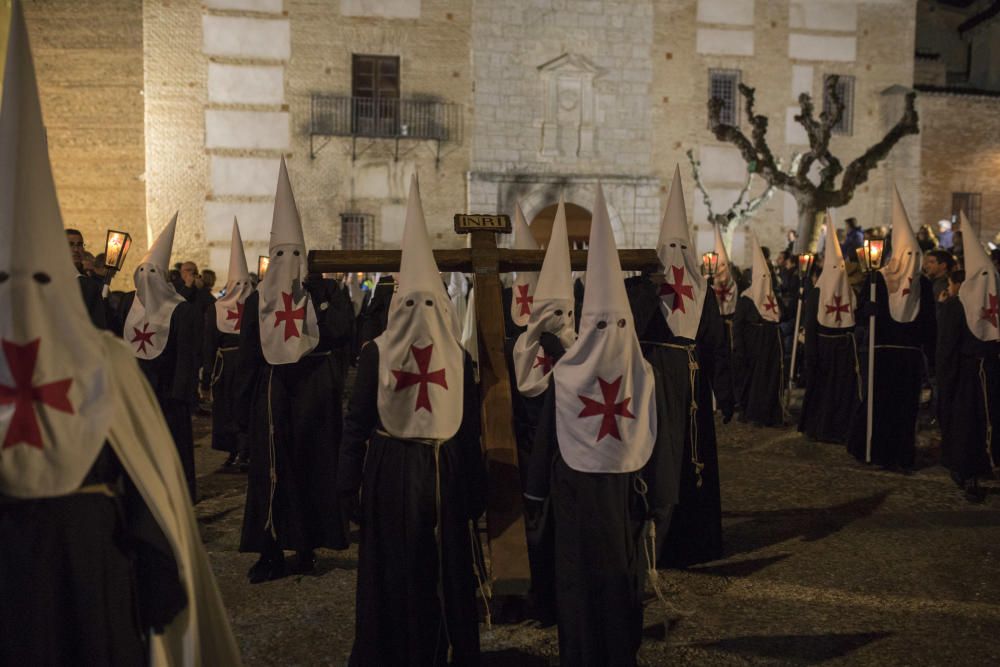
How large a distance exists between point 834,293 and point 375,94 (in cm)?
1883

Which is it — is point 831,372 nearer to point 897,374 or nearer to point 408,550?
point 897,374

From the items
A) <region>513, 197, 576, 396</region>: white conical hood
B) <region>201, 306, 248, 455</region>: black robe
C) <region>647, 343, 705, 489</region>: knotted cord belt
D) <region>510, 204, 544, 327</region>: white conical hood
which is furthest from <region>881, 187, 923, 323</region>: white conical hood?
<region>201, 306, 248, 455</region>: black robe

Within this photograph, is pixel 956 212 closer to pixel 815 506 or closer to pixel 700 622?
pixel 815 506

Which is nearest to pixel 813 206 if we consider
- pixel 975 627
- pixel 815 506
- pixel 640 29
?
pixel 640 29

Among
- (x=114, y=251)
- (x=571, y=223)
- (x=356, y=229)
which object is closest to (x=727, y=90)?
(x=571, y=223)

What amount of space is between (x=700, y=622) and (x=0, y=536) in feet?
12.2

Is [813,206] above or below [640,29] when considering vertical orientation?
below

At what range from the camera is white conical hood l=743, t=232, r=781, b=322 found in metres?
11.5

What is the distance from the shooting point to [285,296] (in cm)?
579

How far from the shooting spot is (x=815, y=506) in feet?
24.8

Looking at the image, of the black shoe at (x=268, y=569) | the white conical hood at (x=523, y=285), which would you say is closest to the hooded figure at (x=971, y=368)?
the white conical hood at (x=523, y=285)

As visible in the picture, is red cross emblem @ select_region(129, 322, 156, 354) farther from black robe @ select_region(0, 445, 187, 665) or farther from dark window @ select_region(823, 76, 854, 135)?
dark window @ select_region(823, 76, 854, 135)

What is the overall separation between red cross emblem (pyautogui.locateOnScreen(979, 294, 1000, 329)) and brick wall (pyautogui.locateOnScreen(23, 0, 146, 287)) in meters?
23.4

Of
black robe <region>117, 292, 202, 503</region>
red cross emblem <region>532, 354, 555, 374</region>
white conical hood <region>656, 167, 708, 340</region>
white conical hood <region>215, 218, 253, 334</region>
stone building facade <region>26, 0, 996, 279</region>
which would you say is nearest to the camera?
white conical hood <region>656, 167, 708, 340</region>
